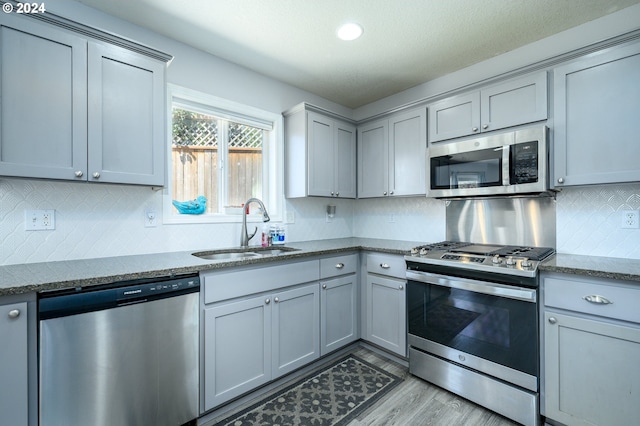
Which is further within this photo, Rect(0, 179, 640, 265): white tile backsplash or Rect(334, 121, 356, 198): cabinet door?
Rect(334, 121, 356, 198): cabinet door

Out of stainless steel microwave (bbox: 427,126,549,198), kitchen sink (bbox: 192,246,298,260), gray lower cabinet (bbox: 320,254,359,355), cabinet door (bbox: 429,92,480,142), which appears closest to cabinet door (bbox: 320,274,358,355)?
gray lower cabinet (bbox: 320,254,359,355)

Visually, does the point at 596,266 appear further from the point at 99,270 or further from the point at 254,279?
the point at 99,270

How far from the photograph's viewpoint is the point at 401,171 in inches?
110

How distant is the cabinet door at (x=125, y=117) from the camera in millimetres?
1619

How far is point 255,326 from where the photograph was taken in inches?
77.3

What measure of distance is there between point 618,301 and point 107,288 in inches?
101

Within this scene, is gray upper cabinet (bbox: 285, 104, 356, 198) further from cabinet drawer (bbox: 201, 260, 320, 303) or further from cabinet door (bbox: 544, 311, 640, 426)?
cabinet door (bbox: 544, 311, 640, 426)

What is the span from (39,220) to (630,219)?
12.2 feet

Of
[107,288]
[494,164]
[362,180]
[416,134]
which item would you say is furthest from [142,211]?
[494,164]

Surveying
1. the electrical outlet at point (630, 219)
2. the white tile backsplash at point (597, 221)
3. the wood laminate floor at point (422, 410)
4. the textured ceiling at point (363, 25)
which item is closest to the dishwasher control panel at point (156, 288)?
the wood laminate floor at point (422, 410)

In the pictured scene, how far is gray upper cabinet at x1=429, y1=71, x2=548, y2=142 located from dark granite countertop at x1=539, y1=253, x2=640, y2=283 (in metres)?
0.98

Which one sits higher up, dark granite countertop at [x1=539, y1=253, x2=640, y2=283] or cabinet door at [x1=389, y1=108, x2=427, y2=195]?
cabinet door at [x1=389, y1=108, x2=427, y2=195]

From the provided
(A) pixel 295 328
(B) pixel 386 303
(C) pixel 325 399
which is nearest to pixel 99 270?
(A) pixel 295 328

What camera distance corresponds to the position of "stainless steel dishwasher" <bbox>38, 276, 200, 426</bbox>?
1275mm
